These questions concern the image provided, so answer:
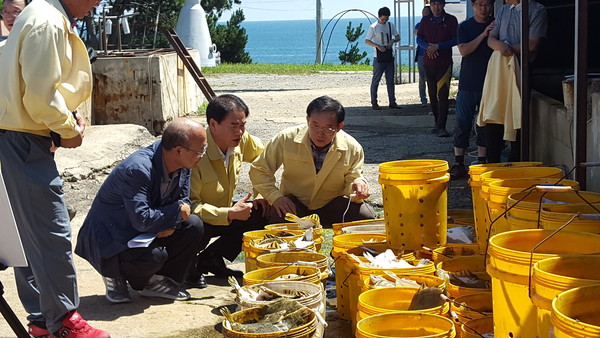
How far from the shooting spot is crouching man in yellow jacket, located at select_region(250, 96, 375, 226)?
6191 mm

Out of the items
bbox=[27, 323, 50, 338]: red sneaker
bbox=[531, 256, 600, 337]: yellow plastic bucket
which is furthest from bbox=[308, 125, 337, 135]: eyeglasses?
bbox=[531, 256, 600, 337]: yellow plastic bucket

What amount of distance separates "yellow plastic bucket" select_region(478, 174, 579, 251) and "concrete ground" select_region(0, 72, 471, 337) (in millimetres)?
1084

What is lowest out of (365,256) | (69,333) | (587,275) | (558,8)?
(69,333)

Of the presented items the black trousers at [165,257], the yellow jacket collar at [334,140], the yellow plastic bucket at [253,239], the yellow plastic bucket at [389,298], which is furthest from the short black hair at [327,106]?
the yellow plastic bucket at [389,298]

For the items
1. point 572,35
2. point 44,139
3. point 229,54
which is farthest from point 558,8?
point 229,54

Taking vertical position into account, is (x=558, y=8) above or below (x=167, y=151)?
above

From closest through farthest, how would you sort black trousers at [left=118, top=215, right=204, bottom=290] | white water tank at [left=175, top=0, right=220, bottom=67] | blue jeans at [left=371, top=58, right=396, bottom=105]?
black trousers at [left=118, top=215, right=204, bottom=290] < blue jeans at [left=371, top=58, right=396, bottom=105] < white water tank at [left=175, top=0, right=220, bottom=67]

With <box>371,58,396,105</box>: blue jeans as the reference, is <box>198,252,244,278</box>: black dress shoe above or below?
below

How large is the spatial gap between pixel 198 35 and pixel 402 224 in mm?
28869

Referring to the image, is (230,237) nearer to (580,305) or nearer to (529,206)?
(529,206)

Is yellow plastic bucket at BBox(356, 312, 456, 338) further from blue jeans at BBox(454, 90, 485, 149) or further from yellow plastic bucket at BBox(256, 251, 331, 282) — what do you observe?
blue jeans at BBox(454, 90, 485, 149)

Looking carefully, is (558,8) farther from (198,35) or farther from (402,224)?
(198,35)

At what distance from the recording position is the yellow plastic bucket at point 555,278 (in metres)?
2.88

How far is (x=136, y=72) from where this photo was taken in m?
13.1
